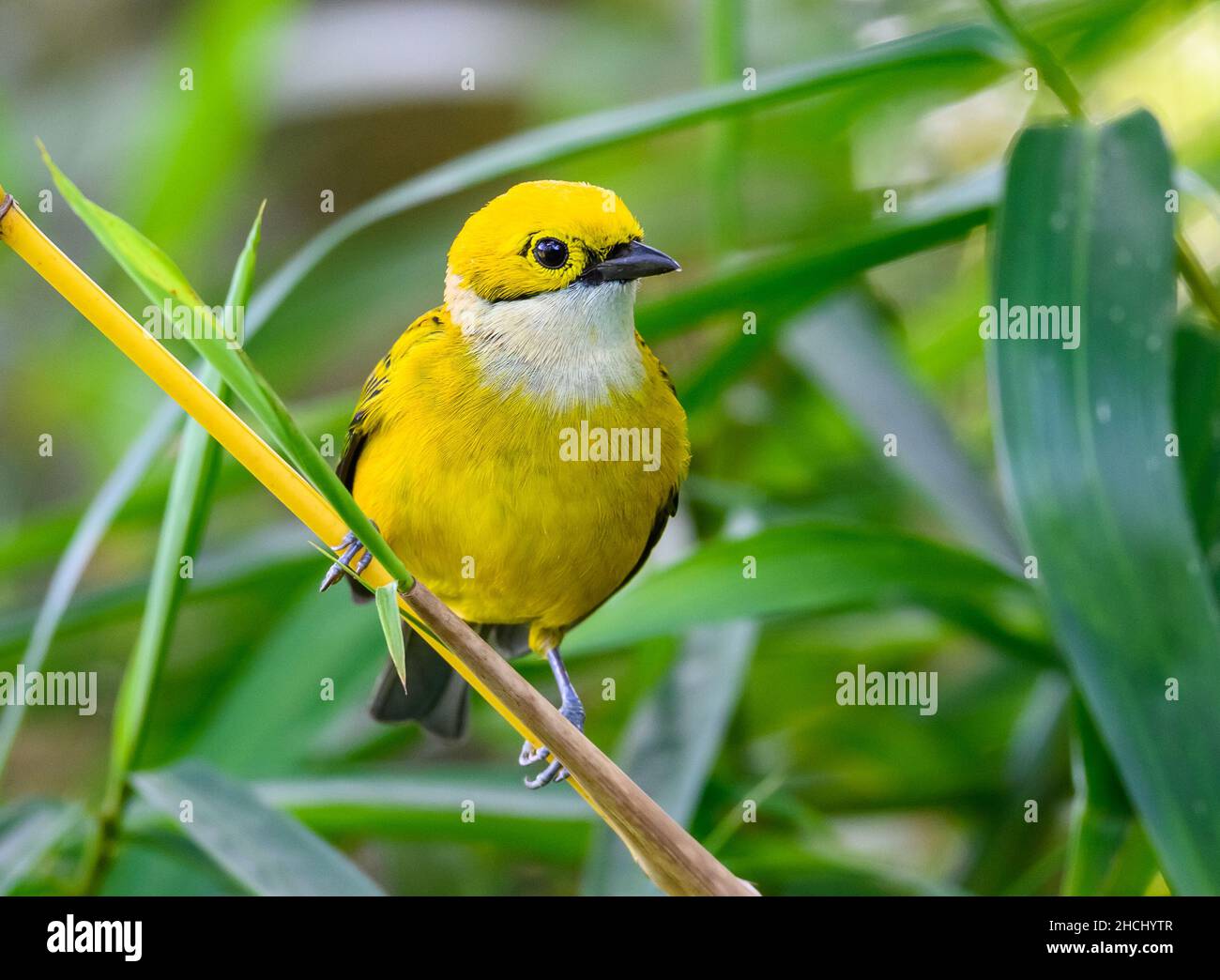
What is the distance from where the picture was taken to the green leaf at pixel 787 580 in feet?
4.13

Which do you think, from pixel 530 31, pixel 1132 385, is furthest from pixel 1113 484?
pixel 530 31

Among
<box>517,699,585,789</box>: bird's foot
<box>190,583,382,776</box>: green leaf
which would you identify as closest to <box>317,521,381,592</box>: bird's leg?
<box>517,699,585,789</box>: bird's foot

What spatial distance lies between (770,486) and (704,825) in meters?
0.76

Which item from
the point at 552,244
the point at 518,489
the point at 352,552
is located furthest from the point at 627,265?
the point at 352,552

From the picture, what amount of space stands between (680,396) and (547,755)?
545mm

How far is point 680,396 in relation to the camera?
1253 millimetres

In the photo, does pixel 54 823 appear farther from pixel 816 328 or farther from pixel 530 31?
pixel 530 31

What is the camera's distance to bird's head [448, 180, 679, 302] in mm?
849

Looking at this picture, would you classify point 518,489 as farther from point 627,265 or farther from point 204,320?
point 204,320

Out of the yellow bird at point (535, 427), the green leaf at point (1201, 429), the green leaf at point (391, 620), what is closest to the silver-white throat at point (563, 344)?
the yellow bird at point (535, 427)

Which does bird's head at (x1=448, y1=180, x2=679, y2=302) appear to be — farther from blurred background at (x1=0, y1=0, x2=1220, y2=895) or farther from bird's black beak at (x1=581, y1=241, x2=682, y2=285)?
blurred background at (x1=0, y1=0, x2=1220, y2=895)

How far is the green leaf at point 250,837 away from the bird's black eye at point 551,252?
0.59 metres

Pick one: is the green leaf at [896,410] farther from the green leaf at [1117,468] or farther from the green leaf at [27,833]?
the green leaf at [27,833]
